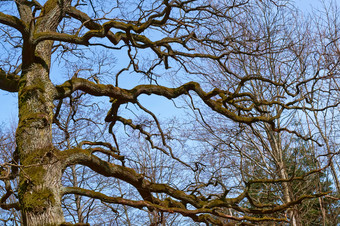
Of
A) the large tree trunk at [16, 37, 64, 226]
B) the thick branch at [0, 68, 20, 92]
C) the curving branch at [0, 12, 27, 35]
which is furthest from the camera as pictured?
the thick branch at [0, 68, 20, 92]

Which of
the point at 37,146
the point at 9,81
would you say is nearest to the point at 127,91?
the point at 37,146

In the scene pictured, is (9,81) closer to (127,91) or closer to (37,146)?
(37,146)

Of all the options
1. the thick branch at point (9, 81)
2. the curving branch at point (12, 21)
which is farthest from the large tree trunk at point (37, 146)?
the thick branch at point (9, 81)

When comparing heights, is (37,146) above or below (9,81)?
below

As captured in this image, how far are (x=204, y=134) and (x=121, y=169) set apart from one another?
6.06m

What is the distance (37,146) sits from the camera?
5242mm

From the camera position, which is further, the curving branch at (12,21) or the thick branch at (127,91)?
the thick branch at (127,91)

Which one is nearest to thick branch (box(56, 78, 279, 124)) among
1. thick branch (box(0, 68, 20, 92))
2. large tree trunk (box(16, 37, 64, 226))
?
large tree trunk (box(16, 37, 64, 226))

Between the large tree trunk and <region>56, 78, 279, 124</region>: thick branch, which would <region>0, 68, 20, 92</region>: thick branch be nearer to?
the large tree trunk

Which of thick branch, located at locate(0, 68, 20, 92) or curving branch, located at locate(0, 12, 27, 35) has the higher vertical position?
curving branch, located at locate(0, 12, 27, 35)

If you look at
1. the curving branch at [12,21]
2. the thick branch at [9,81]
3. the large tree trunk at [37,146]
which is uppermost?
the curving branch at [12,21]

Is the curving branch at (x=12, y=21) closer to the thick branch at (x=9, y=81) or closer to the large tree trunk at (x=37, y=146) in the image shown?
the large tree trunk at (x=37, y=146)

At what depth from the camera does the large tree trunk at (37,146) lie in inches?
192

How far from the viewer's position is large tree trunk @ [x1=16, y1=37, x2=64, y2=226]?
16.0 ft
